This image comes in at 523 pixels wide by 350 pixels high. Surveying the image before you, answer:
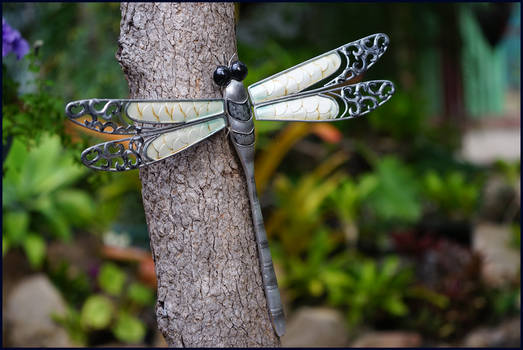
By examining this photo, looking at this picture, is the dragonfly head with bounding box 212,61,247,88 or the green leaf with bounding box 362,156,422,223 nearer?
the dragonfly head with bounding box 212,61,247,88

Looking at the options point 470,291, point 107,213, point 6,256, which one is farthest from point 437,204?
point 6,256

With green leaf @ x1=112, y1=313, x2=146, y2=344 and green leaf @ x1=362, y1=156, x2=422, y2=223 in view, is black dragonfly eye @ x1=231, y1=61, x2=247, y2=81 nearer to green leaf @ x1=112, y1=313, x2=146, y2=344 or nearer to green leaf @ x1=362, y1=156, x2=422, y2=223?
green leaf @ x1=112, y1=313, x2=146, y2=344

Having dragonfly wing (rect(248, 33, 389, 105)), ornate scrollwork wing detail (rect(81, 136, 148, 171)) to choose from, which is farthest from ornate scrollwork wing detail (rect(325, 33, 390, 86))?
ornate scrollwork wing detail (rect(81, 136, 148, 171))

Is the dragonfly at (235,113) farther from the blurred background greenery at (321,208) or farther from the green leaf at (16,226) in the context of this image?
the green leaf at (16,226)

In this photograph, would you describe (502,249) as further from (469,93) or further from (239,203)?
(239,203)

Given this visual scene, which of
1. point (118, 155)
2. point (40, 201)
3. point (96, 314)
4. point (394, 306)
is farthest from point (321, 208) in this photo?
point (118, 155)

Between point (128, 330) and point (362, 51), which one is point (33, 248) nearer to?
point (128, 330)
